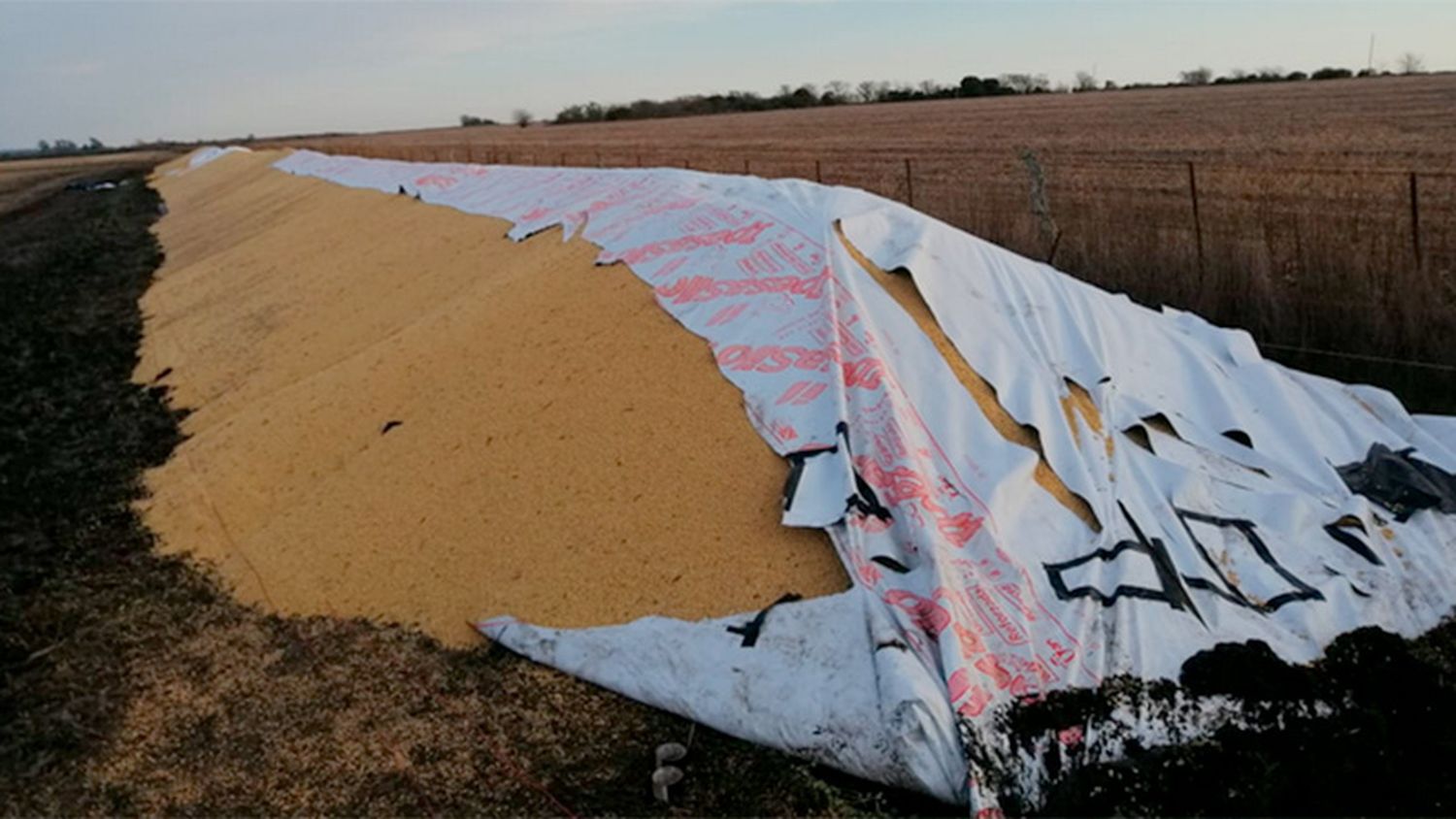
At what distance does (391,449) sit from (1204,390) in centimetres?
429

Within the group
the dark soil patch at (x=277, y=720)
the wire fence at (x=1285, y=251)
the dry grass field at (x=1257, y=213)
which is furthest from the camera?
the dry grass field at (x=1257, y=213)

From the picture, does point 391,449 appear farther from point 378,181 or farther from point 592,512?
point 378,181

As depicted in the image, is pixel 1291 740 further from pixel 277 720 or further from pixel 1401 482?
pixel 277 720

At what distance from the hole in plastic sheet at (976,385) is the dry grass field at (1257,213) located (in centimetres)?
288

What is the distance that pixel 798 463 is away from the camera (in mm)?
4121

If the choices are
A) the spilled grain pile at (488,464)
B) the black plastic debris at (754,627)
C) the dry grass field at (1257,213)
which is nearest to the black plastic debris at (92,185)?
the dry grass field at (1257,213)

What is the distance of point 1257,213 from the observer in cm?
817

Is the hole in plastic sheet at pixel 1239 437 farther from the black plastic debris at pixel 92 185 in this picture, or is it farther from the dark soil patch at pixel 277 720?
the black plastic debris at pixel 92 185

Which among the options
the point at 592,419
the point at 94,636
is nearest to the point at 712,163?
the point at 592,419

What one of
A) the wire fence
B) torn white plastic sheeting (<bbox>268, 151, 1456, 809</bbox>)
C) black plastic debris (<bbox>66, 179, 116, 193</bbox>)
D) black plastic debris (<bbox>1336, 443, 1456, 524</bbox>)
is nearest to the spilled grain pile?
torn white plastic sheeting (<bbox>268, 151, 1456, 809</bbox>)

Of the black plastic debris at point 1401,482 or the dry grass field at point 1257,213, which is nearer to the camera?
the black plastic debris at point 1401,482

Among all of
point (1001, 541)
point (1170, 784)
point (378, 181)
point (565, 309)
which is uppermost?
point (378, 181)

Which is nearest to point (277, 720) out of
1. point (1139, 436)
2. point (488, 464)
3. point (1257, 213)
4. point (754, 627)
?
point (488, 464)

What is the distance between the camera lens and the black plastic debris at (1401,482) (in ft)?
14.1
